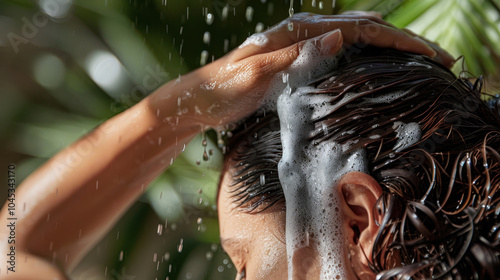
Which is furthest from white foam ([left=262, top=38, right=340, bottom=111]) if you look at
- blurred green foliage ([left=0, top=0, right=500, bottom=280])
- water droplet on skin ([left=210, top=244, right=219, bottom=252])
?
water droplet on skin ([left=210, top=244, right=219, bottom=252])

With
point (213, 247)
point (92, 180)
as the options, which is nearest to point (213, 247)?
point (213, 247)

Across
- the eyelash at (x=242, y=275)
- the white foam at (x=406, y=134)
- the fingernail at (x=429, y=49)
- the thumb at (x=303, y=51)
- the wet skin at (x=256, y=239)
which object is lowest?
the eyelash at (x=242, y=275)

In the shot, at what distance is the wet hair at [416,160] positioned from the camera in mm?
871

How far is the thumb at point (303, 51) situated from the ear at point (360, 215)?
276 millimetres

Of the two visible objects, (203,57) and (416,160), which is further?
(203,57)

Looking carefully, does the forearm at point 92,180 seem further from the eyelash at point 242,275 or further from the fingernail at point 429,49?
the fingernail at point 429,49

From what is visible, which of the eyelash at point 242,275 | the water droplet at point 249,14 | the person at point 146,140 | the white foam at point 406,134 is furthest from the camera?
the water droplet at point 249,14

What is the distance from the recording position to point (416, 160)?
97 centimetres

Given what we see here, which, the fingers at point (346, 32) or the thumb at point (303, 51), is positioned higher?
the fingers at point (346, 32)

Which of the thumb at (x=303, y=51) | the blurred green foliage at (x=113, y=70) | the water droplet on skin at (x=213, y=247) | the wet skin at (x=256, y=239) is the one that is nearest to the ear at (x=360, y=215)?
the wet skin at (x=256, y=239)

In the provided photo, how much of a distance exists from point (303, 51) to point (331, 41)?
7 cm

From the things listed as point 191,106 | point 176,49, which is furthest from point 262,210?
point 176,49

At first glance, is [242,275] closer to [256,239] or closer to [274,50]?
[256,239]

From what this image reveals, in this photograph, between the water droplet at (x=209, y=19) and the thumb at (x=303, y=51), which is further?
the water droplet at (x=209, y=19)
